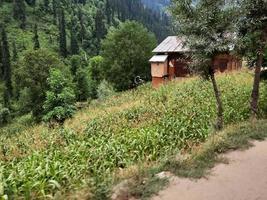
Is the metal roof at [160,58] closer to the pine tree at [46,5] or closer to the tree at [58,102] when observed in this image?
the tree at [58,102]

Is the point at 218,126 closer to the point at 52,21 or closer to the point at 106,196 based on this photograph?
the point at 106,196

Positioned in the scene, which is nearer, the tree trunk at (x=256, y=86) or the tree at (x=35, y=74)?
the tree trunk at (x=256, y=86)

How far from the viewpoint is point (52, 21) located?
173 m

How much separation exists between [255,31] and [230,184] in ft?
36.0

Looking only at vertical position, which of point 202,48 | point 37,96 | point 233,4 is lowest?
point 37,96

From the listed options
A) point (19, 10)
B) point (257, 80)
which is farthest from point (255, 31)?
point (19, 10)

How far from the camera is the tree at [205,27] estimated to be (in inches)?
693

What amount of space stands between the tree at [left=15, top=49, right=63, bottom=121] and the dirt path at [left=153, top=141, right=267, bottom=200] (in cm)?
4337

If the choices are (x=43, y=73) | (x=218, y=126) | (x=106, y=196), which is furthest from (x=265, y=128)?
(x=43, y=73)

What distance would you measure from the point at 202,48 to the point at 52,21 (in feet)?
531

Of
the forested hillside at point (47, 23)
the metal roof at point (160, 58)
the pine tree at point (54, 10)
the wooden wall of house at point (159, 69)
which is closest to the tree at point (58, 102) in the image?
the metal roof at point (160, 58)

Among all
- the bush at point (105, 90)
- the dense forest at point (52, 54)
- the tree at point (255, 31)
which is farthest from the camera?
the bush at point (105, 90)

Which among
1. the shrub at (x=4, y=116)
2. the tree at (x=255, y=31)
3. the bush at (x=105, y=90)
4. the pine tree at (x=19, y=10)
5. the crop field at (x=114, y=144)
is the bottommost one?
the shrub at (x=4, y=116)

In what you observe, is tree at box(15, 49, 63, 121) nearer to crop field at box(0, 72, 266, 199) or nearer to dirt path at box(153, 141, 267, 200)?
crop field at box(0, 72, 266, 199)
